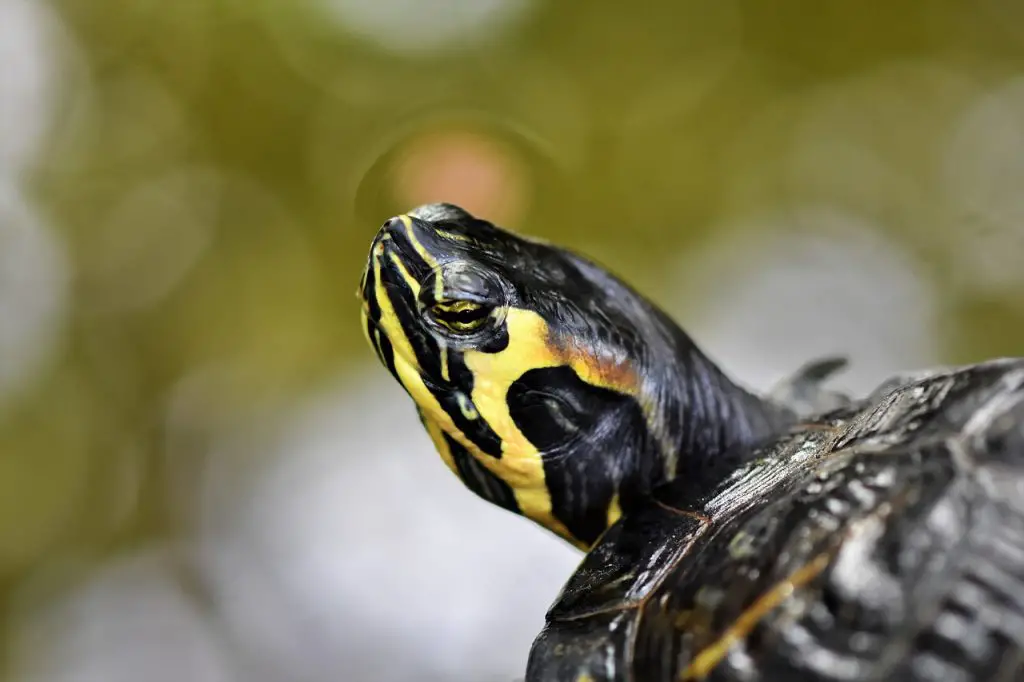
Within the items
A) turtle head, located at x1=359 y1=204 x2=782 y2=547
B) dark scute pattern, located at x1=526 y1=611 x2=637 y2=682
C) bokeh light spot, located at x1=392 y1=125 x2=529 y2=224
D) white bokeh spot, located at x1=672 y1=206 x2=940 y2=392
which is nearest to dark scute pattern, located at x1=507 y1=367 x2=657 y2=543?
turtle head, located at x1=359 y1=204 x2=782 y2=547

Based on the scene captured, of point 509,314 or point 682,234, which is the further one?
point 682,234

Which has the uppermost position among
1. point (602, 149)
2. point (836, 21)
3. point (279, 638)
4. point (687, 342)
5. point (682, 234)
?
point (602, 149)

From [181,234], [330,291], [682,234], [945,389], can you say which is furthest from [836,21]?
[945,389]

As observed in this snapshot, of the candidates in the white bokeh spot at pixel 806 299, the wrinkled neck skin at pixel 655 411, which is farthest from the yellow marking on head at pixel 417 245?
the white bokeh spot at pixel 806 299

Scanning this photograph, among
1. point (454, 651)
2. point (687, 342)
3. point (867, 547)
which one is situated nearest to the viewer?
point (867, 547)

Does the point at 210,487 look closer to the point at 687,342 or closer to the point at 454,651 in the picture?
the point at 454,651

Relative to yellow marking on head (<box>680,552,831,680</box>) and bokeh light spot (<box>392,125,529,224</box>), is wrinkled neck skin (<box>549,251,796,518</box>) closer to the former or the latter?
yellow marking on head (<box>680,552,831,680</box>)

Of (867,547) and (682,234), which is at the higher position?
(682,234)
